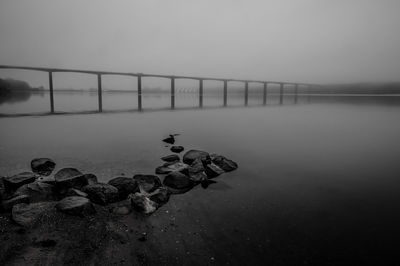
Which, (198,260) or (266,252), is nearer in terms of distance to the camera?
(198,260)

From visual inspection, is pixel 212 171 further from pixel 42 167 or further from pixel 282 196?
pixel 42 167

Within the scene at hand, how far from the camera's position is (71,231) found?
3998 millimetres

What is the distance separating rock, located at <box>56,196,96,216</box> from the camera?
4434mm

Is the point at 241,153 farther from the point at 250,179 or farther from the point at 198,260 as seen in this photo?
the point at 198,260

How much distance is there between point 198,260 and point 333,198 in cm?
385

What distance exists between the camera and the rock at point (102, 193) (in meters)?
4.99

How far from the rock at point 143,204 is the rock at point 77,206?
0.75 metres

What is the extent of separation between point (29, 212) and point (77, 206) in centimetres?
82

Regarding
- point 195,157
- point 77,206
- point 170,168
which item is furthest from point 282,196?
point 77,206

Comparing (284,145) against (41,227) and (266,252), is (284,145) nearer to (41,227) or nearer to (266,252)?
(266,252)

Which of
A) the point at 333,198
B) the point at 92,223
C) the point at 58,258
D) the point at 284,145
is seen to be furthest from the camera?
the point at 284,145

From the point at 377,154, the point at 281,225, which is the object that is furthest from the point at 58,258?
the point at 377,154

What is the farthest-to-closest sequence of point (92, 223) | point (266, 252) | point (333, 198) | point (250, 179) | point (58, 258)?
point (250, 179), point (333, 198), point (92, 223), point (266, 252), point (58, 258)

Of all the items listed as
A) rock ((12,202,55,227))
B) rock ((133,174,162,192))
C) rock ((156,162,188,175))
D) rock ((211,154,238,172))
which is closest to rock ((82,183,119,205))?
rock ((12,202,55,227))
